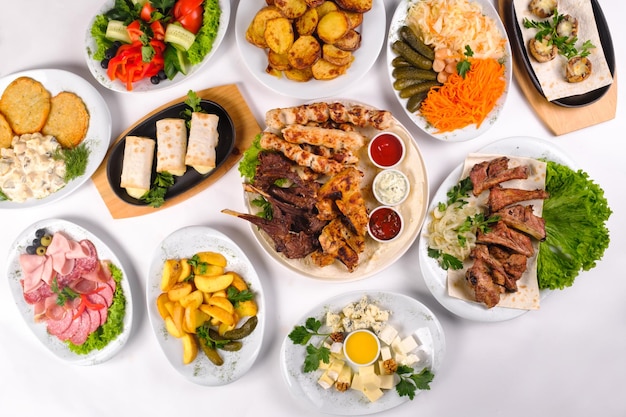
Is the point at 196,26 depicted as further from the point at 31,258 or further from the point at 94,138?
the point at 31,258

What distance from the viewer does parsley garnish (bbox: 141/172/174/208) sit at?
4520 millimetres

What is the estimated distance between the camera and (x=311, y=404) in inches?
176

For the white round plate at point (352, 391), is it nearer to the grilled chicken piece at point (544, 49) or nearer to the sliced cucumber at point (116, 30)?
the grilled chicken piece at point (544, 49)

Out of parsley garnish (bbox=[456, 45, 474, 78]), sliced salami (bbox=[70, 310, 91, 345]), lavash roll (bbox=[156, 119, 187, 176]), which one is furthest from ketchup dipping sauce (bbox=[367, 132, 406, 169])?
sliced salami (bbox=[70, 310, 91, 345])

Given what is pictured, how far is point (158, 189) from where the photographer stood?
455 cm

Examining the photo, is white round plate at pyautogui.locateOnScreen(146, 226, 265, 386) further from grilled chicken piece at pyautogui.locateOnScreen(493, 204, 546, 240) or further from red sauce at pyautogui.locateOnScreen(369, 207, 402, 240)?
grilled chicken piece at pyautogui.locateOnScreen(493, 204, 546, 240)

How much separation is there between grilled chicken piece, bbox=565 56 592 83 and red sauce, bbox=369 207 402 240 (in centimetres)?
190

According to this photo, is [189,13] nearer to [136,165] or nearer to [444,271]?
[136,165]

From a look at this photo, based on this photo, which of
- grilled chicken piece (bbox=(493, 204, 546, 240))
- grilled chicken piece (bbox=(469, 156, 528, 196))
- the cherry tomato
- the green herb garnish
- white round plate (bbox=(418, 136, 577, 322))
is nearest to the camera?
grilled chicken piece (bbox=(493, 204, 546, 240))

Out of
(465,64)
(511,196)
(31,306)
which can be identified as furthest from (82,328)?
(465,64)

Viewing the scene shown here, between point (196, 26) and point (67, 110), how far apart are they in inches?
53.0

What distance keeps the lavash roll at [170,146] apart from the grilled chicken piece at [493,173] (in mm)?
2428

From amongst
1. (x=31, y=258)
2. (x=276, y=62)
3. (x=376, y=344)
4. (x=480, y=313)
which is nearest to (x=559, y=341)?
(x=480, y=313)

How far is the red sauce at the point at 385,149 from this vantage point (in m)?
4.32
